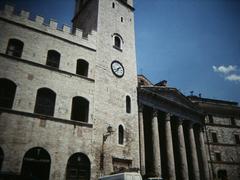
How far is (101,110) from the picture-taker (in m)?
18.0

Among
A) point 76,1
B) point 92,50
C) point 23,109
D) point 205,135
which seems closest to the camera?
point 23,109

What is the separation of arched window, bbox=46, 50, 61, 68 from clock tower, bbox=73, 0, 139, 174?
3.39 meters

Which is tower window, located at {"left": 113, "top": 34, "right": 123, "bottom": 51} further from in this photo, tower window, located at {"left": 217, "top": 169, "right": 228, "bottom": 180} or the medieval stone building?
tower window, located at {"left": 217, "top": 169, "right": 228, "bottom": 180}

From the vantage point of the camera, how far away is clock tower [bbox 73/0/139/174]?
17.6 meters

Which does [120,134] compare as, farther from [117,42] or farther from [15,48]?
[15,48]

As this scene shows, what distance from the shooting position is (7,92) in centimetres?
1451

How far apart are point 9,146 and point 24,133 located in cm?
114

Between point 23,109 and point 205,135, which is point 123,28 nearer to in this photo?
point 23,109

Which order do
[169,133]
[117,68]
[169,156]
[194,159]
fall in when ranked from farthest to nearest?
[194,159]
[169,133]
[169,156]
[117,68]

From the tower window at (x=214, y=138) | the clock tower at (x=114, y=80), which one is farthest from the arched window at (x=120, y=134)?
the tower window at (x=214, y=138)

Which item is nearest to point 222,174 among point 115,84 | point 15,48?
point 115,84

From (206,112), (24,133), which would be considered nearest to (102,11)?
(24,133)

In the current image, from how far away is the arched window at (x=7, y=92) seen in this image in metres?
14.2

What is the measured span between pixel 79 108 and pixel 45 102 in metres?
3.06
